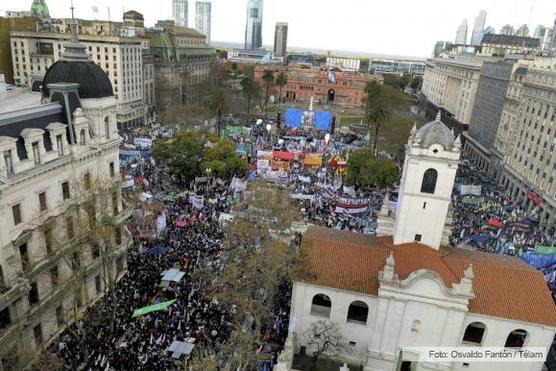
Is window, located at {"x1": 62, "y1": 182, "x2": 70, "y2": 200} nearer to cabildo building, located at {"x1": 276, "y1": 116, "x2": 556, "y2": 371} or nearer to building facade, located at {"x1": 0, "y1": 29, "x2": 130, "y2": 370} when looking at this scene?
building facade, located at {"x1": 0, "y1": 29, "x2": 130, "y2": 370}

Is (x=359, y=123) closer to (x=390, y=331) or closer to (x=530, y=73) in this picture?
(x=530, y=73)

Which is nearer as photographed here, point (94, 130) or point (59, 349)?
point (59, 349)

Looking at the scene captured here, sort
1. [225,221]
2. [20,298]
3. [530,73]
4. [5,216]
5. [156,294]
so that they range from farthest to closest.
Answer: [530,73] < [225,221] < [156,294] < [20,298] < [5,216]

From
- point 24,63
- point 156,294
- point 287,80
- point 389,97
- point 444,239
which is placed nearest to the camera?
point 444,239

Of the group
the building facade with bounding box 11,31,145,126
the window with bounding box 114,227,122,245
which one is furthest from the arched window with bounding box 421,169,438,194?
the building facade with bounding box 11,31,145,126

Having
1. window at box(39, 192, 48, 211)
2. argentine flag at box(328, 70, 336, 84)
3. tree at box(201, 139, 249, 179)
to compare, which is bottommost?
tree at box(201, 139, 249, 179)

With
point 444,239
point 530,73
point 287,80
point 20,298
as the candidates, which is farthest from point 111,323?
point 287,80

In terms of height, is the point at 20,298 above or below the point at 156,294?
above
